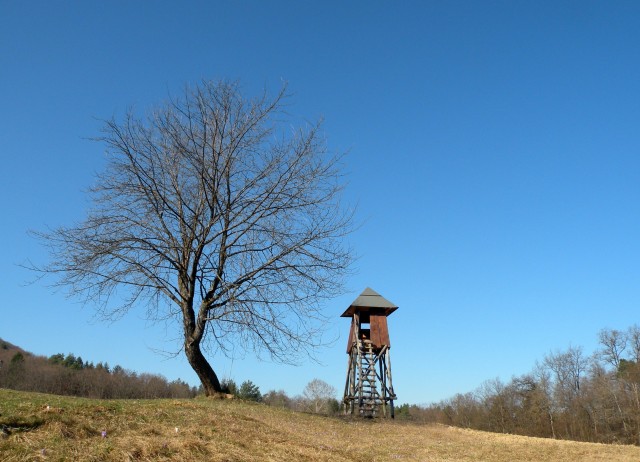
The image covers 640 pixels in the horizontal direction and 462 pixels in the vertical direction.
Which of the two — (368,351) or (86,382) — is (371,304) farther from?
(86,382)

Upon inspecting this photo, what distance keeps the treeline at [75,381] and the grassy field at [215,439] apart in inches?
1245

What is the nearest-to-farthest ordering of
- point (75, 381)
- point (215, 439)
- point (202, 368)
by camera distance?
point (215, 439) → point (202, 368) → point (75, 381)

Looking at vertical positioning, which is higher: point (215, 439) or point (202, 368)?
point (202, 368)

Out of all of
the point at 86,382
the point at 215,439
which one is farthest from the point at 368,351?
the point at 86,382

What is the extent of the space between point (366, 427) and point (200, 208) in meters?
8.71

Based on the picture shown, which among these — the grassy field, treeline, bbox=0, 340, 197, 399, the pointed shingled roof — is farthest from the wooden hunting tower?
treeline, bbox=0, 340, 197, 399

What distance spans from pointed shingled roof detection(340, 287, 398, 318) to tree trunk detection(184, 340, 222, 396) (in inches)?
393

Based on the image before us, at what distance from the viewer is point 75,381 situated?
53.0m

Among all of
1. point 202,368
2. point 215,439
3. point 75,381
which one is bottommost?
point 215,439

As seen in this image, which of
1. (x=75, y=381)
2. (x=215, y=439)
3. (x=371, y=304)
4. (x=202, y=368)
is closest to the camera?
(x=215, y=439)

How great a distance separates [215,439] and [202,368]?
9069 mm

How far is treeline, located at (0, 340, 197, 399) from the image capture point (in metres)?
46.8

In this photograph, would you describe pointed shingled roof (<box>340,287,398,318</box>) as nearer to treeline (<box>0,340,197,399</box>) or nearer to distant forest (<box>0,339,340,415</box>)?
distant forest (<box>0,339,340,415</box>)

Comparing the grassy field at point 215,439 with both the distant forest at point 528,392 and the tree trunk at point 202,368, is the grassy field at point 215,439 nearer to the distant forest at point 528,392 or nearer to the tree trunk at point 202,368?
the tree trunk at point 202,368
